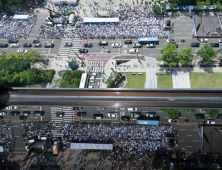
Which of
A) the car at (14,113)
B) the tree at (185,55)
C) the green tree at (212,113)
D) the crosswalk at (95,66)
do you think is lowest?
the car at (14,113)

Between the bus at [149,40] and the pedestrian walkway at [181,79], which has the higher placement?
the bus at [149,40]

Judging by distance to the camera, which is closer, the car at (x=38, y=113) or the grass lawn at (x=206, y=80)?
the car at (x=38, y=113)

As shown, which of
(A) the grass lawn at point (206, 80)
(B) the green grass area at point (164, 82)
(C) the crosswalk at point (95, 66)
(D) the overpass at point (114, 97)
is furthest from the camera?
(C) the crosswalk at point (95, 66)

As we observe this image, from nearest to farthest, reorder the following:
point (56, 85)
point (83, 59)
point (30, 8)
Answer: point (56, 85), point (83, 59), point (30, 8)

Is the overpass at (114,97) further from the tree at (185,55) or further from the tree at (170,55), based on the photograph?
the tree at (185,55)

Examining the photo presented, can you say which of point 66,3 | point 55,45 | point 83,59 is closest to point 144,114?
point 83,59

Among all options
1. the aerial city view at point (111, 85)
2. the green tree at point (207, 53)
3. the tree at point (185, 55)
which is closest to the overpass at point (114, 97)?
the aerial city view at point (111, 85)

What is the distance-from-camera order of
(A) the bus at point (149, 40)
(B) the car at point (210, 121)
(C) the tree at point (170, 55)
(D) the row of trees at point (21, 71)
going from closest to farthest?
(B) the car at point (210, 121) → (C) the tree at point (170, 55) → (D) the row of trees at point (21, 71) → (A) the bus at point (149, 40)

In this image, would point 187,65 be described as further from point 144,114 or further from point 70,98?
point 70,98
